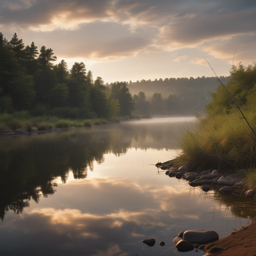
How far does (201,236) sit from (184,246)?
0.36m

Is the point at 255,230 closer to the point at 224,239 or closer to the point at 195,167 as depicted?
the point at 224,239

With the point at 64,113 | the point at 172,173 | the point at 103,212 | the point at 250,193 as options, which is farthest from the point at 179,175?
the point at 64,113

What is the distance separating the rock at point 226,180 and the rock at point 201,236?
3420 mm

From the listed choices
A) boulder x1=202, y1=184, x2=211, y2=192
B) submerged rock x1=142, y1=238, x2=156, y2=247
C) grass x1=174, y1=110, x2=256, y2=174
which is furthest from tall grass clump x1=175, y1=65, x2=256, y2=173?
submerged rock x1=142, y1=238, x2=156, y2=247

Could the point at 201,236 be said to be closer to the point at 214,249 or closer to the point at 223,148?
the point at 214,249

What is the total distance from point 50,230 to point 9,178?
4809 mm

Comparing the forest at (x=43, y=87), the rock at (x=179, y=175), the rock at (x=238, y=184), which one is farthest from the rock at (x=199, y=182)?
the forest at (x=43, y=87)

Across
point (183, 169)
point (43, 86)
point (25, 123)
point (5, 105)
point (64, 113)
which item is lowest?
point (183, 169)

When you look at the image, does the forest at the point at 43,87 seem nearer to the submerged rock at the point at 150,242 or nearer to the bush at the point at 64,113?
the bush at the point at 64,113

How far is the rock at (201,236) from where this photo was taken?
13.5 feet

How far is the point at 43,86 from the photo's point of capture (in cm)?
5575

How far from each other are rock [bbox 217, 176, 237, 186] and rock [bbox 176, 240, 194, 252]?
150 inches

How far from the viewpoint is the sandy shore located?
336cm

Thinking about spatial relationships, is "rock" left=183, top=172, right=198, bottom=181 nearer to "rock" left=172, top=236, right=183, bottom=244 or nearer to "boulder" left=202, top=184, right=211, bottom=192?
"boulder" left=202, top=184, right=211, bottom=192
